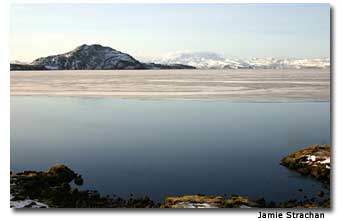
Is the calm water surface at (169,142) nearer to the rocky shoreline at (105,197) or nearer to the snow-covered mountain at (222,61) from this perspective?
the rocky shoreline at (105,197)

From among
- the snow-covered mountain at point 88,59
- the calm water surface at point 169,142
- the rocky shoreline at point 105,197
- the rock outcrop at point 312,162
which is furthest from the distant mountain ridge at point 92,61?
the rock outcrop at point 312,162

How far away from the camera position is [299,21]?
6.46 m

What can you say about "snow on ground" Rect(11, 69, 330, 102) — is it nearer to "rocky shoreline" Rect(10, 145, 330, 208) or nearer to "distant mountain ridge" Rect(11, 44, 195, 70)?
"distant mountain ridge" Rect(11, 44, 195, 70)

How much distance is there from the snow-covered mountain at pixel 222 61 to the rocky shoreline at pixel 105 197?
3.60ft

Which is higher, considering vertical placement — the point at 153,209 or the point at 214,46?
the point at 214,46

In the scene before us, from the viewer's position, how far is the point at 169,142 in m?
6.64

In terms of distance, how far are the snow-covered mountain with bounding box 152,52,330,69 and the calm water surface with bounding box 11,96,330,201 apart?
Answer: 0.48 m

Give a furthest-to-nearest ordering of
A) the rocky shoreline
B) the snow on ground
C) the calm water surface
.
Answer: the snow on ground, the calm water surface, the rocky shoreline

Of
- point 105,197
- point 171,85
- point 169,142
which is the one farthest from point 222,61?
point 105,197

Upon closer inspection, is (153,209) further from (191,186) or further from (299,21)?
(299,21)

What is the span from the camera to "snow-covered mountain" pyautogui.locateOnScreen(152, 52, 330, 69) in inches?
261

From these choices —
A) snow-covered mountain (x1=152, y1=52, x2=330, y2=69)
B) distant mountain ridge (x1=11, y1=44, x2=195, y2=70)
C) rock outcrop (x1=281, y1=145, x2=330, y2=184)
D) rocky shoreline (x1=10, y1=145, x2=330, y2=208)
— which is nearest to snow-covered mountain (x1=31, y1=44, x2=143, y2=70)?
distant mountain ridge (x1=11, y1=44, x2=195, y2=70)
